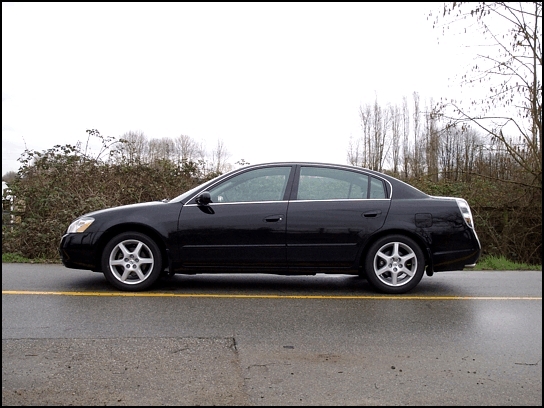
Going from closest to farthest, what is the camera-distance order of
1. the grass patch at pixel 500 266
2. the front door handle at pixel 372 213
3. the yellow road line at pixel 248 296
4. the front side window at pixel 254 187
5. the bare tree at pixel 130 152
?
the yellow road line at pixel 248 296 → the front door handle at pixel 372 213 → the front side window at pixel 254 187 → the grass patch at pixel 500 266 → the bare tree at pixel 130 152

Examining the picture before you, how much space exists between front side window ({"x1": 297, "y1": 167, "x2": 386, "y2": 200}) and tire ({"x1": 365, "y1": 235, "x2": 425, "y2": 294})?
63cm

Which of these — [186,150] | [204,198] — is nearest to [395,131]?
[186,150]

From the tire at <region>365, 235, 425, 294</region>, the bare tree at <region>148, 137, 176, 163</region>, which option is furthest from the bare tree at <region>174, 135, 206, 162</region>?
the tire at <region>365, 235, 425, 294</region>

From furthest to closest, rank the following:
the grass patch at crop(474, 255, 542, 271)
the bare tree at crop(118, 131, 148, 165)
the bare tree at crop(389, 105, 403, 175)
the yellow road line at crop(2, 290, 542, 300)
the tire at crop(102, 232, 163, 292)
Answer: the bare tree at crop(389, 105, 403, 175)
the bare tree at crop(118, 131, 148, 165)
the grass patch at crop(474, 255, 542, 271)
the tire at crop(102, 232, 163, 292)
the yellow road line at crop(2, 290, 542, 300)

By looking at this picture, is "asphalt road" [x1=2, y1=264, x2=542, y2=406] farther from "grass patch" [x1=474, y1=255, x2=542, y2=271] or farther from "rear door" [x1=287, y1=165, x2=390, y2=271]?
"grass patch" [x1=474, y1=255, x2=542, y2=271]

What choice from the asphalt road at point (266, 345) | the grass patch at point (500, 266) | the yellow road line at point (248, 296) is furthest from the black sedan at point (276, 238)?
the grass patch at point (500, 266)

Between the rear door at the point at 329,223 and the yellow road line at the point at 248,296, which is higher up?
the rear door at the point at 329,223

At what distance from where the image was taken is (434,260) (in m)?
6.64

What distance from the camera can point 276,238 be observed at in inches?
258

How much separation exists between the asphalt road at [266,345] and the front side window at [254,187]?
3.78ft

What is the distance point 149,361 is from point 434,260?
387 cm

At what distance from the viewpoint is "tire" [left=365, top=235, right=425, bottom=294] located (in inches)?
259

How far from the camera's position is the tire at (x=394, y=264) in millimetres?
6578

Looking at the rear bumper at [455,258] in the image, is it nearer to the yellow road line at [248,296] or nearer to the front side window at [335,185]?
the yellow road line at [248,296]
